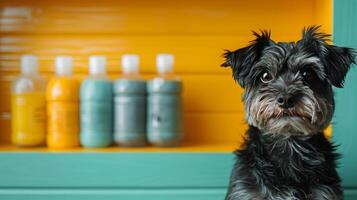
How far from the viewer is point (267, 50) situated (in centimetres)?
83

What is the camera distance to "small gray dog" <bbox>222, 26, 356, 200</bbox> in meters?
0.77

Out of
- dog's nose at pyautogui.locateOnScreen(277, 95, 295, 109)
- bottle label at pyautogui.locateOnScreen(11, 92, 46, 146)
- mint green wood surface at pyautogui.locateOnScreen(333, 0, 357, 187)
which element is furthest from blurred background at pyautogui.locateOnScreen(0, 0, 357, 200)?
dog's nose at pyautogui.locateOnScreen(277, 95, 295, 109)

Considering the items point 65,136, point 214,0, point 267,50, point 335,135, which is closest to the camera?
point 267,50

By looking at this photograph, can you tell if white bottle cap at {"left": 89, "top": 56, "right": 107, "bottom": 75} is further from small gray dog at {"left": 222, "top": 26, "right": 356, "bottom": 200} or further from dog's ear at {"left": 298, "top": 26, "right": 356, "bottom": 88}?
dog's ear at {"left": 298, "top": 26, "right": 356, "bottom": 88}

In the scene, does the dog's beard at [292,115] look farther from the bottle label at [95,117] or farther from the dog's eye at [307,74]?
the bottle label at [95,117]

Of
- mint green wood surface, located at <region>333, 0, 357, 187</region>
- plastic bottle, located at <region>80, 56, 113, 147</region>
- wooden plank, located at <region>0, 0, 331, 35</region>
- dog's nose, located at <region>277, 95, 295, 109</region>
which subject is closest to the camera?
dog's nose, located at <region>277, 95, 295, 109</region>

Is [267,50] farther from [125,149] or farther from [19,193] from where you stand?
[19,193]

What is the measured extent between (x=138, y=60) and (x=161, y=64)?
0.07m

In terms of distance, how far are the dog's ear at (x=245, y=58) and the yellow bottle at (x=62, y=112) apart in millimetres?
482

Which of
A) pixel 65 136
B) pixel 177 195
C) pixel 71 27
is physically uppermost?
pixel 71 27

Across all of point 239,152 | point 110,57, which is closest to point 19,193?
point 110,57

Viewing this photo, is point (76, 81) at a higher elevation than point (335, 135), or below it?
higher

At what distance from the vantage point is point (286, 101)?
2.45ft

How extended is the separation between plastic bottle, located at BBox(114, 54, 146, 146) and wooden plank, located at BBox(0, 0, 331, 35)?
0.15m
